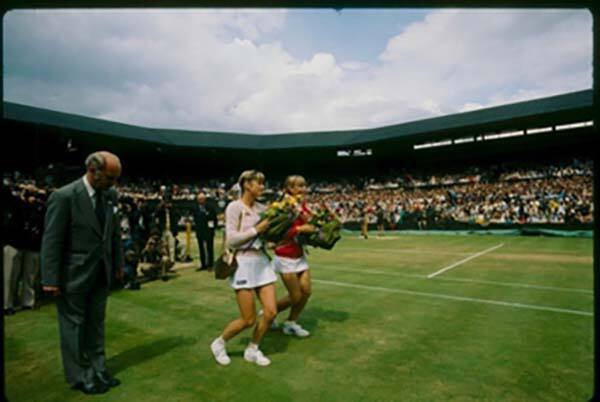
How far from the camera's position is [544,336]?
5.21 metres

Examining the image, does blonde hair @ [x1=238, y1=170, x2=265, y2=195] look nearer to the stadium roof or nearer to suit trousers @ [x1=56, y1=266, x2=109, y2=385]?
suit trousers @ [x1=56, y1=266, x2=109, y2=385]

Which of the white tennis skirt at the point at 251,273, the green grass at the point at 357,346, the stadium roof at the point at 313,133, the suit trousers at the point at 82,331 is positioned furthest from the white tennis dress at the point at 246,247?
the stadium roof at the point at 313,133

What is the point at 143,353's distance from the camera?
15.7 ft

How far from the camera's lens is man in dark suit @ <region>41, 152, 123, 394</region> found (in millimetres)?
3609

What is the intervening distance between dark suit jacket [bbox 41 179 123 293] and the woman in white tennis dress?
54.8 inches

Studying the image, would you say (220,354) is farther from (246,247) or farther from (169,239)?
(169,239)

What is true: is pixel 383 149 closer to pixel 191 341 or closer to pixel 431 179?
pixel 431 179

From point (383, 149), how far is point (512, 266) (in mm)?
32733

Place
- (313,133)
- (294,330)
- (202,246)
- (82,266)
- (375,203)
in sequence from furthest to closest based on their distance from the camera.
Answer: (313,133)
(375,203)
(202,246)
(294,330)
(82,266)

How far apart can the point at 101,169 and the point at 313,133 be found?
1760 inches

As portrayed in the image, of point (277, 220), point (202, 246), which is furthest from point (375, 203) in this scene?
point (277, 220)

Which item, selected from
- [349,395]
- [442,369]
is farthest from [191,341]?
[442,369]

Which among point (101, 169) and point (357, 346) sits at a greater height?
point (101, 169)

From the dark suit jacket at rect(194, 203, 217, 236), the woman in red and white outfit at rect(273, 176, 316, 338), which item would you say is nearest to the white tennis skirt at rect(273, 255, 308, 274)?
the woman in red and white outfit at rect(273, 176, 316, 338)
